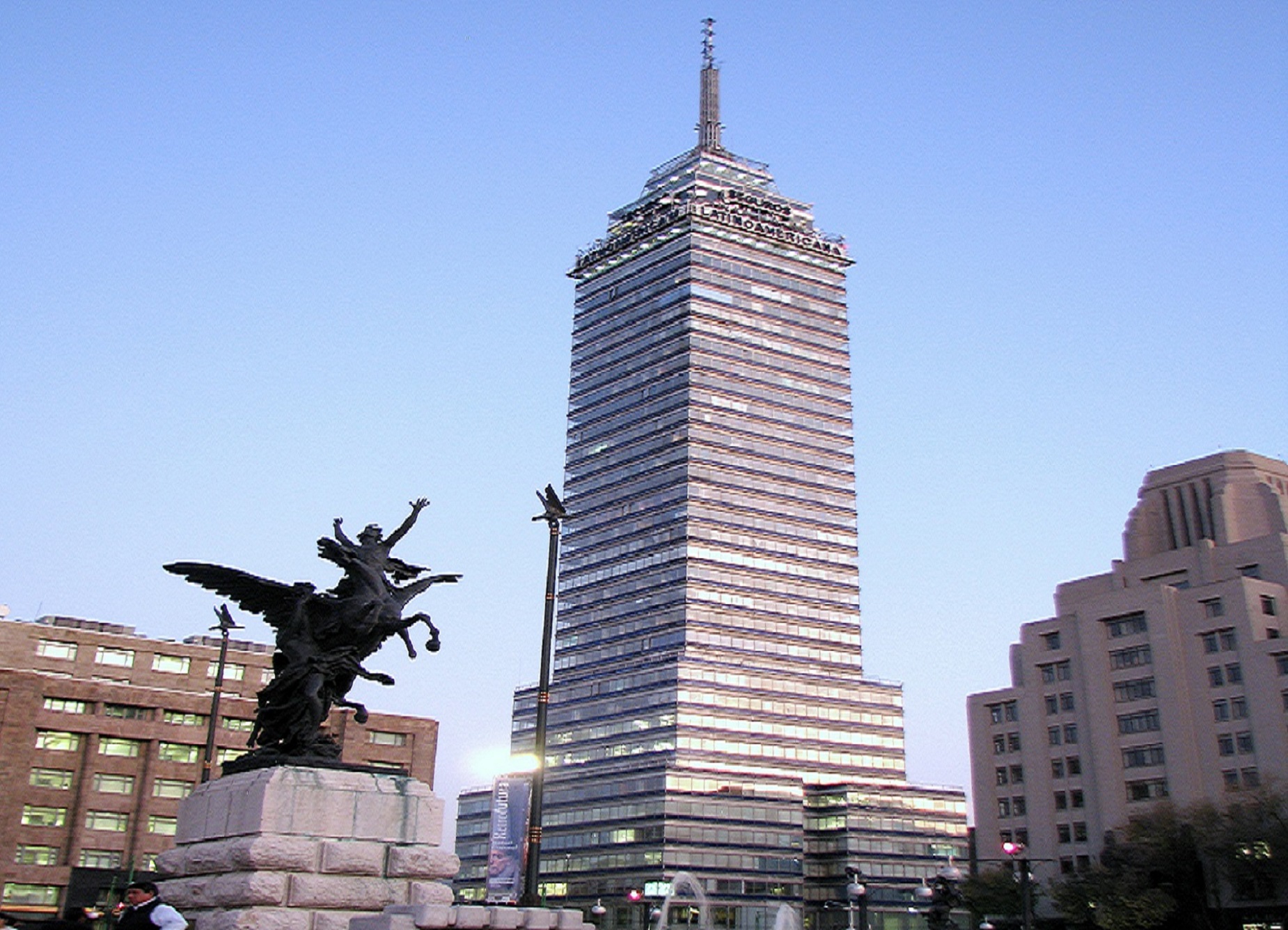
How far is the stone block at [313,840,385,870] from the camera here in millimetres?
17547

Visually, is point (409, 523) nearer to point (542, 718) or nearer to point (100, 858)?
point (542, 718)

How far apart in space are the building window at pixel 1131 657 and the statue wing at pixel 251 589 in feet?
274

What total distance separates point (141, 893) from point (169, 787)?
244 feet

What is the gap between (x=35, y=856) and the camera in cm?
7406

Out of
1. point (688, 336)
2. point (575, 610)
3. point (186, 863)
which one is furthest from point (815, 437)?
point (186, 863)

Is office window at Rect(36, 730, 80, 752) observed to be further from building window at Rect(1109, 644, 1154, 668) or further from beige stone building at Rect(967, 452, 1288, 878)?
building window at Rect(1109, 644, 1154, 668)

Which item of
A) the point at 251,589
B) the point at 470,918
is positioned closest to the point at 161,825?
the point at 251,589

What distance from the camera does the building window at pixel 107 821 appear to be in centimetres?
7612

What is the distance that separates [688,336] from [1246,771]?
276 feet

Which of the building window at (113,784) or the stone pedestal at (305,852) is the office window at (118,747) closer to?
the building window at (113,784)

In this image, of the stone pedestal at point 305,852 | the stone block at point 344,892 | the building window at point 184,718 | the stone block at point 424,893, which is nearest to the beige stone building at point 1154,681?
the building window at point 184,718

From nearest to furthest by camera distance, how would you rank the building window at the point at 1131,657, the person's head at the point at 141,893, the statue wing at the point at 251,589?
the person's head at the point at 141,893, the statue wing at the point at 251,589, the building window at the point at 1131,657

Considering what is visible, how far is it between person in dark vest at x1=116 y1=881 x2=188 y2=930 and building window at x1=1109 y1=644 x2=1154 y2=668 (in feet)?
296

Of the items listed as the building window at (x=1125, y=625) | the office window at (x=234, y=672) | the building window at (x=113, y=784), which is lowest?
the building window at (x=113, y=784)
